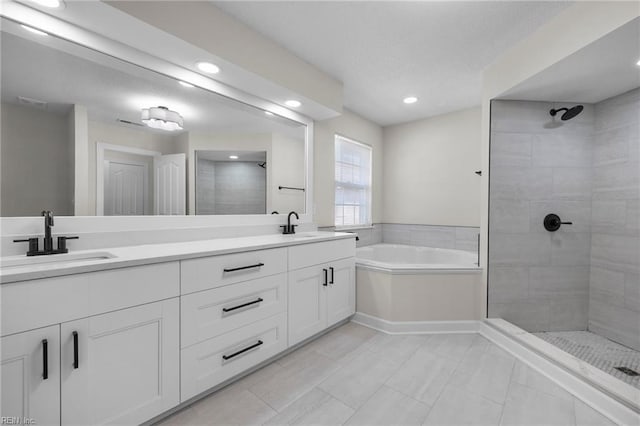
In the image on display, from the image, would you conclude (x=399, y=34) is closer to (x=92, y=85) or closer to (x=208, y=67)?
(x=208, y=67)

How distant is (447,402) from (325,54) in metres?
2.57

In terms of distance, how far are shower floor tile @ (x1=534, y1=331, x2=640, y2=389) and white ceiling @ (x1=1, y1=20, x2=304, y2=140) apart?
3260 millimetres

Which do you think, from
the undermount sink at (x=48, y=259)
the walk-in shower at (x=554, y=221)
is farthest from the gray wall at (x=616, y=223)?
the undermount sink at (x=48, y=259)

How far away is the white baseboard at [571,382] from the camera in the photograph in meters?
1.37

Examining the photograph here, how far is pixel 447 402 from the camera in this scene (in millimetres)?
1515

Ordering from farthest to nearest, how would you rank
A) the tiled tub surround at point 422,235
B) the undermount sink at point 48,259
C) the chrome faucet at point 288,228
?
the tiled tub surround at point 422,235 < the chrome faucet at point 288,228 < the undermount sink at point 48,259

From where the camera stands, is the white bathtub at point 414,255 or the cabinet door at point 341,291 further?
the white bathtub at point 414,255

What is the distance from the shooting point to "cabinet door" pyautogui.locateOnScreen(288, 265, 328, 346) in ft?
6.40

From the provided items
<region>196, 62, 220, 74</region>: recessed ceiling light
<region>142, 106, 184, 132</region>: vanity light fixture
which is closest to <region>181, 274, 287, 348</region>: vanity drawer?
<region>142, 106, 184, 132</region>: vanity light fixture

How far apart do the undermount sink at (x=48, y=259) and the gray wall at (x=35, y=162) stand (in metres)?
0.27

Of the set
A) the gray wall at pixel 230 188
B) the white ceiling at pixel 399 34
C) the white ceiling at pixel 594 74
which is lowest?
Result: the gray wall at pixel 230 188

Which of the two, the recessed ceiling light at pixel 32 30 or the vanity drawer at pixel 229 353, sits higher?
the recessed ceiling light at pixel 32 30

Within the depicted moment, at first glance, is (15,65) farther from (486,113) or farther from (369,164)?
(369,164)

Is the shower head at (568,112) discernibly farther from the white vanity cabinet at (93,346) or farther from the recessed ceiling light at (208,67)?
the white vanity cabinet at (93,346)
